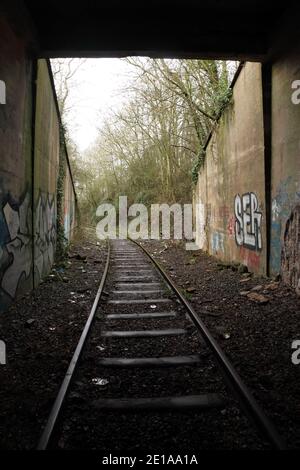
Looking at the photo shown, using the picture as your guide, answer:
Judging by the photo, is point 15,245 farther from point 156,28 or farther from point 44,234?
point 156,28

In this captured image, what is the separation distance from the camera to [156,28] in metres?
6.85

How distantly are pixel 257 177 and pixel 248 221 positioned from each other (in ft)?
3.78

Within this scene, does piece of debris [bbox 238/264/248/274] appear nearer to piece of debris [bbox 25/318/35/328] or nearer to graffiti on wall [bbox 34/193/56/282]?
graffiti on wall [bbox 34/193/56/282]

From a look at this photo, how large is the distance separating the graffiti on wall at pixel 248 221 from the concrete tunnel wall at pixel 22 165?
15.4ft

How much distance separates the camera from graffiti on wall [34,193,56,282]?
305 inches

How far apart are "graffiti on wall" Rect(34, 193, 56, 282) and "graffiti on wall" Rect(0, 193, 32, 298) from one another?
2.34 feet

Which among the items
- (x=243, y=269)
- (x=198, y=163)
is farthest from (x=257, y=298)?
(x=198, y=163)

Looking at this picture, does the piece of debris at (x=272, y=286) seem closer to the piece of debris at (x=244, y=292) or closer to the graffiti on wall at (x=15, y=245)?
the piece of debris at (x=244, y=292)

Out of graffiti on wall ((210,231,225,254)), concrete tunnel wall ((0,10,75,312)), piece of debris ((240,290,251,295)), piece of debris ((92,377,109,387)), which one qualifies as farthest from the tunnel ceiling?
piece of debris ((92,377,109,387))

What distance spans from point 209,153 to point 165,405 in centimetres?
1037

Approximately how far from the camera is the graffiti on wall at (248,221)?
801 cm

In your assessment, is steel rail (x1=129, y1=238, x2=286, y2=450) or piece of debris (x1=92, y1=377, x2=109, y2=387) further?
piece of debris (x1=92, y1=377, x2=109, y2=387)

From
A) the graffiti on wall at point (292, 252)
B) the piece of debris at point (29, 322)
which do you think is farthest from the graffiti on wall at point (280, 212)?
the piece of debris at point (29, 322)
